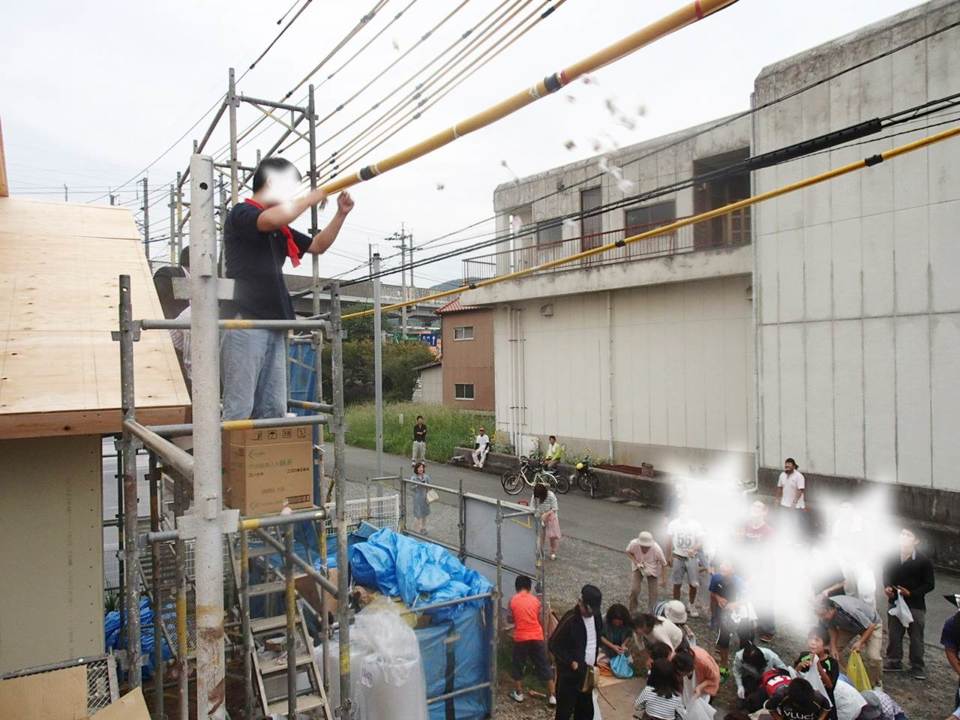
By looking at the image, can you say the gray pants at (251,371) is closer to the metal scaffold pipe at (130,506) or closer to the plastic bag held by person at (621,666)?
the metal scaffold pipe at (130,506)

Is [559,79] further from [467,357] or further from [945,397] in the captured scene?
[467,357]

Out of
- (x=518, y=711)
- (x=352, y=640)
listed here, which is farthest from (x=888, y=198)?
(x=352, y=640)

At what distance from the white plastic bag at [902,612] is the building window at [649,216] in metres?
11.1

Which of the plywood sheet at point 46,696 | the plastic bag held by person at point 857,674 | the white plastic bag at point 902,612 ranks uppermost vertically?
the plywood sheet at point 46,696

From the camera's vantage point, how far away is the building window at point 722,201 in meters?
15.7

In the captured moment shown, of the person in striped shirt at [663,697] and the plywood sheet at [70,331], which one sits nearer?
the plywood sheet at [70,331]

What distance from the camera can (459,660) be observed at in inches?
265

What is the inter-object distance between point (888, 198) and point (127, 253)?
38.2 feet

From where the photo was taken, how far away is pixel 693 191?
54.4ft

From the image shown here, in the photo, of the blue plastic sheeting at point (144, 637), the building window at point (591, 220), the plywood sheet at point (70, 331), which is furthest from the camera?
the building window at point (591, 220)

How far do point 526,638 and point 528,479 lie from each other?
11103 mm

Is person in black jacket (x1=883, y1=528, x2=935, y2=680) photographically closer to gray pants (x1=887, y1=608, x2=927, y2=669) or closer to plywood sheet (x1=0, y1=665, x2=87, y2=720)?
gray pants (x1=887, y1=608, x2=927, y2=669)

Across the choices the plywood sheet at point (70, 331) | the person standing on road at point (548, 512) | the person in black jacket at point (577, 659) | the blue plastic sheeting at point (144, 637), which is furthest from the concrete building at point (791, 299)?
the blue plastic sheeting at point (144, 637)

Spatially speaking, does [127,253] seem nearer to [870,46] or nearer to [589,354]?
[870,46]
